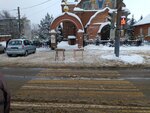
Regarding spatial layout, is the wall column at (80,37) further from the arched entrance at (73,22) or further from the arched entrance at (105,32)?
the arched entrance at (105,32)

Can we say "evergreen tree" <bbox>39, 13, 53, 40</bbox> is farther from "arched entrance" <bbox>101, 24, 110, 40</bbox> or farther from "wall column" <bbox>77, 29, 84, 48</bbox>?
"wall column" <bbox>77, 29, 84, 48</bbox>

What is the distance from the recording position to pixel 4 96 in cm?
241

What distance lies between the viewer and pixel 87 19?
168 feet

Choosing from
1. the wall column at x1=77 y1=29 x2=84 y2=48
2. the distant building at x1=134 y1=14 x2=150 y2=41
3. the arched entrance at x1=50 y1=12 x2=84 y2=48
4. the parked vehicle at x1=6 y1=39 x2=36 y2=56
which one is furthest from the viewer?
the distant building at x1=134 y1=14 x2=150 y2=41

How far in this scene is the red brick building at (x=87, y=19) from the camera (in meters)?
39.2

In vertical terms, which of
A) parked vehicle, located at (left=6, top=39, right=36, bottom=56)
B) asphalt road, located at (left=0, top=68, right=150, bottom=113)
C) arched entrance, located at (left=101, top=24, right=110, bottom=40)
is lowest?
asphalt road, located at (left=0, top=68, right=150, bottom=113)

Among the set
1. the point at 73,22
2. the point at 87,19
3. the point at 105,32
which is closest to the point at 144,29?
the point at 105,32

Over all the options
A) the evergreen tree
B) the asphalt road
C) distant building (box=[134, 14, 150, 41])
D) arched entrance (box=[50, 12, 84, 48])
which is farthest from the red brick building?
the asphalt road

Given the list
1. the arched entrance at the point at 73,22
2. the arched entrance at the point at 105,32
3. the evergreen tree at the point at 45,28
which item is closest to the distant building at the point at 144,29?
the arched entrance at the point at 105,32

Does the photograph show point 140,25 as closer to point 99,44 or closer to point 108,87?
point 99,44

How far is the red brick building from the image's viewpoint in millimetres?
39250

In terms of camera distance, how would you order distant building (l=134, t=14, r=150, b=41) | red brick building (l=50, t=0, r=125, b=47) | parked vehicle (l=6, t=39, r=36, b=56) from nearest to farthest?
parked vehicle (l=6, t=39, r=36, b=56), red brick building (l=50, t=0, r=125, b=47), distant building (l=134, t=14, r=150, b=41)

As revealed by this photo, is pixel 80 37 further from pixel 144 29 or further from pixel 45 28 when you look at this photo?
pixel 45 28

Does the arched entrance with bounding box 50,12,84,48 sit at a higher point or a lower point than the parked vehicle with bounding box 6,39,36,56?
higher
